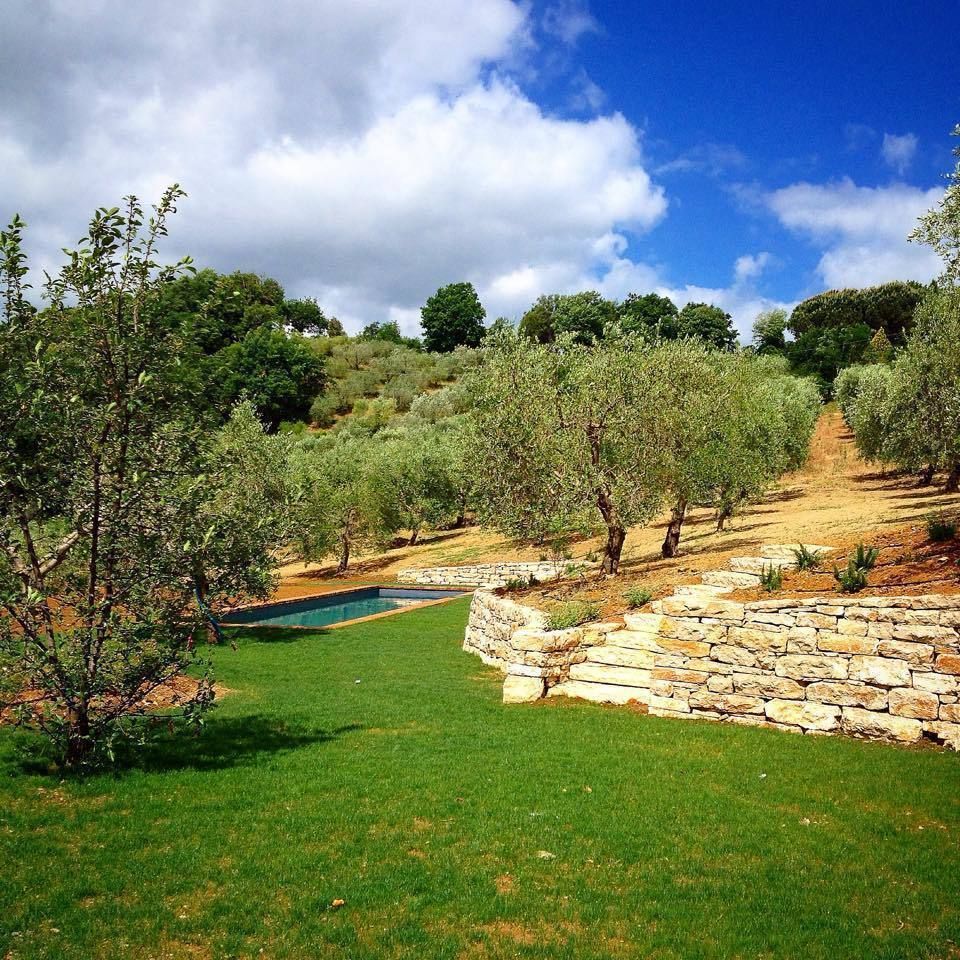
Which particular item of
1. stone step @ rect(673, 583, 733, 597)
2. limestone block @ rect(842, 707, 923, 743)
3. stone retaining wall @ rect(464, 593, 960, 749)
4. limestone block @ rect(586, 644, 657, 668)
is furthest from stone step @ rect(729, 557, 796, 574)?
limestone block @ rect(842, 707, 923, 743)

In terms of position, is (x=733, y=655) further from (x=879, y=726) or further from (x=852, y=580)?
(x=852, y=580)

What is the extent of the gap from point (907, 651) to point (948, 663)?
0.60m

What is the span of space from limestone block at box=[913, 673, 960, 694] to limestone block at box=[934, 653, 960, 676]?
0.10 m

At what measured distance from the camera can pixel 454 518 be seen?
181 feet

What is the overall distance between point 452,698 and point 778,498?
34.8 m

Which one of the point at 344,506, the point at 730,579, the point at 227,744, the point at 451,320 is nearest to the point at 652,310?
the point at 451,320

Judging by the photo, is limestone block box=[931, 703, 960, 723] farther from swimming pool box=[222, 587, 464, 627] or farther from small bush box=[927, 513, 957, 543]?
swimming pool box=[222, 587, 464, 627]

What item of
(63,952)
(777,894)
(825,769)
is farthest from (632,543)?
(63,952)

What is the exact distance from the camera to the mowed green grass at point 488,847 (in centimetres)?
637

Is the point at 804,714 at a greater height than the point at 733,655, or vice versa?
the point at 733,655

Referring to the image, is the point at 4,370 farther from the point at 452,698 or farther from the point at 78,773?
the point at 452,698

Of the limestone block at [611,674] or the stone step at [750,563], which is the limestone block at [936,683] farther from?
the stone step at [750,563]

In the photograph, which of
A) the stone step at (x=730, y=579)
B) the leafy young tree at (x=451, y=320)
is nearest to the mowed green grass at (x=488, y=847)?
the stone step at (x=730, y=579)

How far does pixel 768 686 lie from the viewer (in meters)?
Result: 13.0
